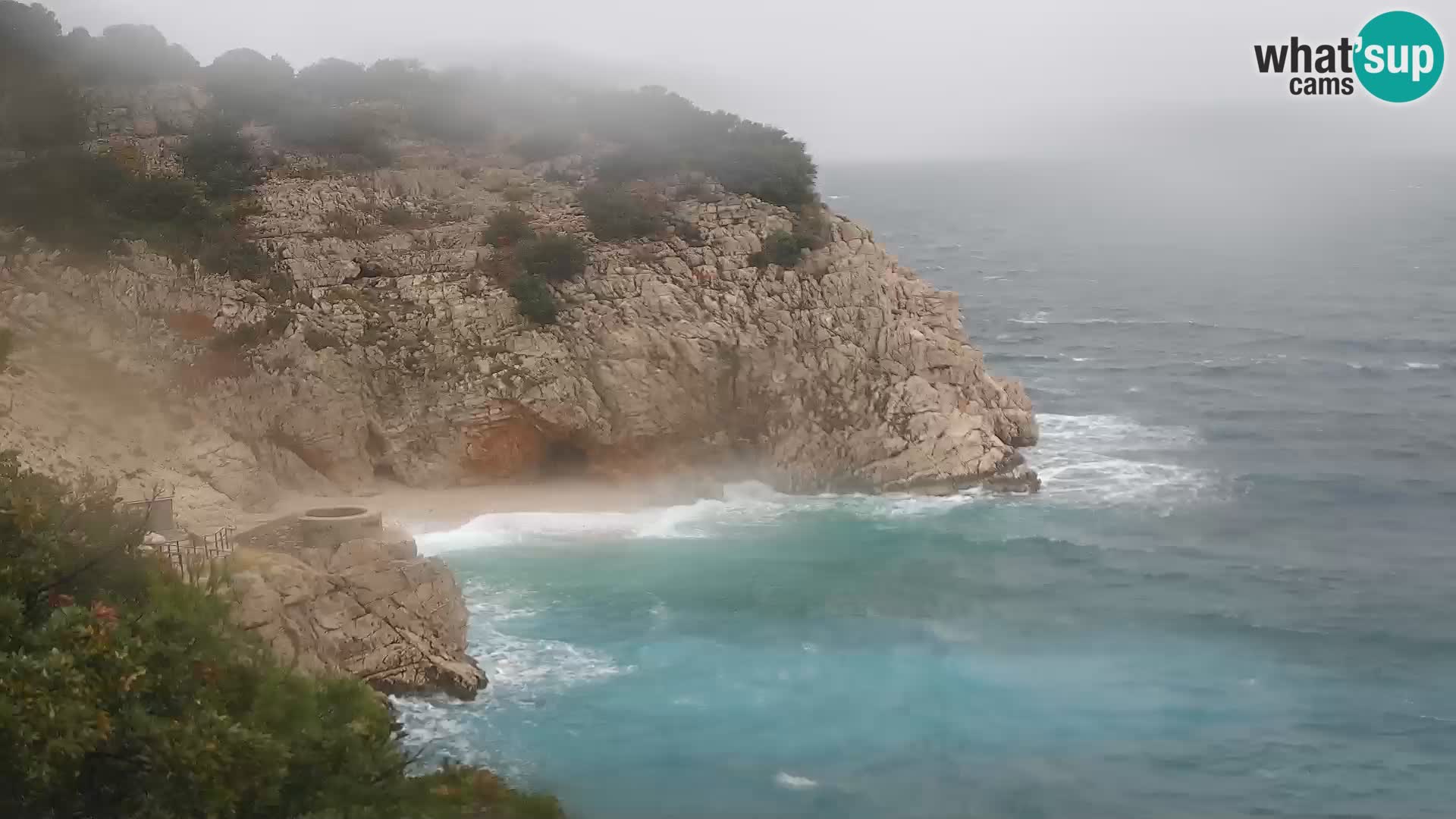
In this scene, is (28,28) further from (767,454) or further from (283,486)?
(767,454)

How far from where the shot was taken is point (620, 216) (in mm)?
43219

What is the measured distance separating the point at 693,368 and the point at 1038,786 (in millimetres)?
20557

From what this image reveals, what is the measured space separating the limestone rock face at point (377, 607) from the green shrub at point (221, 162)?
19.4 m

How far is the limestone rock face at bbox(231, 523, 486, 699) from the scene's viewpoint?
23438mm

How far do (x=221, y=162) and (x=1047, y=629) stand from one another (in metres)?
29.5

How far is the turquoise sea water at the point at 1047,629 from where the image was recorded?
23.1 metres

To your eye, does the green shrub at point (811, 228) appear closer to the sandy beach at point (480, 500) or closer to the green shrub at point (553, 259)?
the green shrub at point (553, 259)

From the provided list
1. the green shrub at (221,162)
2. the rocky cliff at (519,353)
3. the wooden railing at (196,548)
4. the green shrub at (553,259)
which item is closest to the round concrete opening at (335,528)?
the wooden railing at (196,548)

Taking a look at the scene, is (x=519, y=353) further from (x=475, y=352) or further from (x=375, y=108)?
(x=375, y=108)

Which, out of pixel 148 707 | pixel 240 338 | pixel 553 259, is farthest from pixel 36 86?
pixel 148 707

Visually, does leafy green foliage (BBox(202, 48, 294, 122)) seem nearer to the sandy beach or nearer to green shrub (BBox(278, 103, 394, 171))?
green shrub (BBox(278, 103, 394, 171))

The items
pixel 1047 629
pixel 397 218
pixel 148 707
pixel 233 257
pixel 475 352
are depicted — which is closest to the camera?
pixel 148 707

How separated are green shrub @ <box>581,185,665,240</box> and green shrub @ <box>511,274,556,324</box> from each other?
3542 mm

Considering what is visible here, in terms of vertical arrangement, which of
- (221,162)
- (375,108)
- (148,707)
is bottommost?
(148,707)
